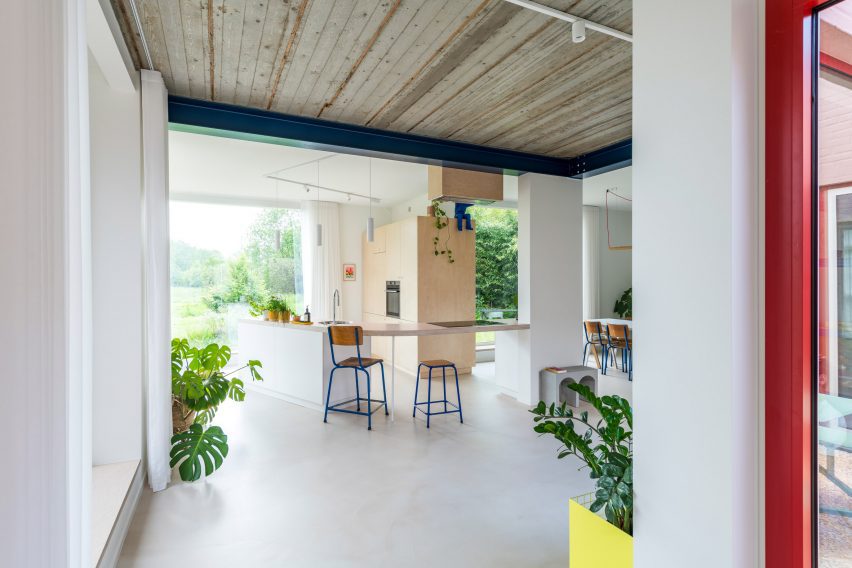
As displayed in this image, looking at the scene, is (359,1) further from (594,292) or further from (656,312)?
(594,292)

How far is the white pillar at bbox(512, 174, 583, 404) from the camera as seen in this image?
4.98 m

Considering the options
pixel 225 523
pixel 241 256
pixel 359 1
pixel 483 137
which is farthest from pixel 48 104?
pixel 241 256

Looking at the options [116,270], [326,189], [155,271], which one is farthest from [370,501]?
[326,189]

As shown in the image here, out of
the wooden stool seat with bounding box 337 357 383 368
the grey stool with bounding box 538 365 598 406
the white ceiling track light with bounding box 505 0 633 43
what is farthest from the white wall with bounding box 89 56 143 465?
the grey stool with bounding box 538 365 598 406

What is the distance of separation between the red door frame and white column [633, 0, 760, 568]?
0.04 metres

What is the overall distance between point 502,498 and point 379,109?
2835 mm

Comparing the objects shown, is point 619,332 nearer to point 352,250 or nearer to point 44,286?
point 352,250

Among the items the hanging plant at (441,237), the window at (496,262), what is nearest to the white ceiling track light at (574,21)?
the hanging plant at (441,237)

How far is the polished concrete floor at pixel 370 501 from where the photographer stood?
2.25 metres

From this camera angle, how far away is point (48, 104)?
106cm

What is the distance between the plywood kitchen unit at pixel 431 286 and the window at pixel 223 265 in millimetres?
1962

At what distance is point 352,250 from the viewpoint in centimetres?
844

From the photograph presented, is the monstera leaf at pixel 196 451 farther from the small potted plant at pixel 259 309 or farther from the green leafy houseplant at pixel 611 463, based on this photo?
the small potted plant at pixel 259 309

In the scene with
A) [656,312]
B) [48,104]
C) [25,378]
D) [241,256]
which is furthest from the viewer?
[241,256]
